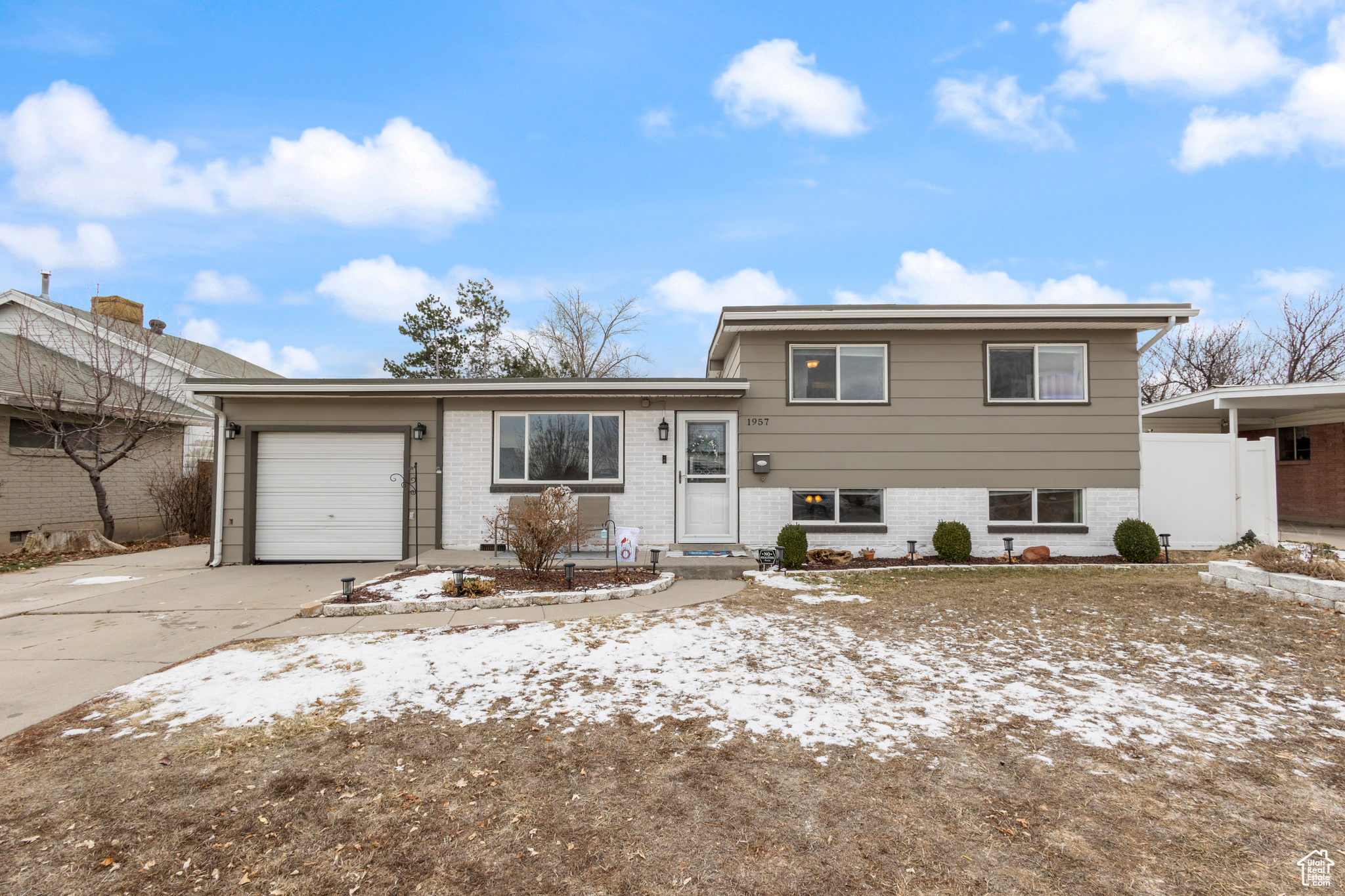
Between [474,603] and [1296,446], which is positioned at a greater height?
[1296,446]

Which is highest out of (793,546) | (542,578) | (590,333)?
(590,333)

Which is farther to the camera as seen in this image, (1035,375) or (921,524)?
(1035,375)

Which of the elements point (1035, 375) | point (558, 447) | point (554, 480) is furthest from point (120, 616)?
point (1035, 375)

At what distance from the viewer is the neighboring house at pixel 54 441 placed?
1127 centimetres

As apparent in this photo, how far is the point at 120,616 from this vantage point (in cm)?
621

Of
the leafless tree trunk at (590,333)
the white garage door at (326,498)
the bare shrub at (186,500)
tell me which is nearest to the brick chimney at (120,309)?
the bare shrub at (186,500)

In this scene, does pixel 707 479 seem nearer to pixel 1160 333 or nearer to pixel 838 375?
pixel 838 375

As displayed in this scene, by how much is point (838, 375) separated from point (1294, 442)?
13544 mm

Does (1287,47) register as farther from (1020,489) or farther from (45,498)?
(45,498)

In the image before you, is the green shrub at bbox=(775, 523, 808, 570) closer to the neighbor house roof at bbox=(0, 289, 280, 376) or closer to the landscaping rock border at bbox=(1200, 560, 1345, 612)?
the landscaping rock border at bbox=(1200, 560, 1345, 612)

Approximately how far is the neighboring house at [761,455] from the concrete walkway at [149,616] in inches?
48.0

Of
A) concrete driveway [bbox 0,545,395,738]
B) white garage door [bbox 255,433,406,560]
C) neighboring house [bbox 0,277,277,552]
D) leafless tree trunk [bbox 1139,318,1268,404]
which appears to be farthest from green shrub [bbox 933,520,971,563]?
leafless tree trunk [bbox 1139,318,1268,404]

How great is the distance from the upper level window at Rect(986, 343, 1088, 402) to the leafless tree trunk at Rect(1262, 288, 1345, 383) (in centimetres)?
1871

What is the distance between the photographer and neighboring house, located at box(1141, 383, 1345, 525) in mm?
12781
